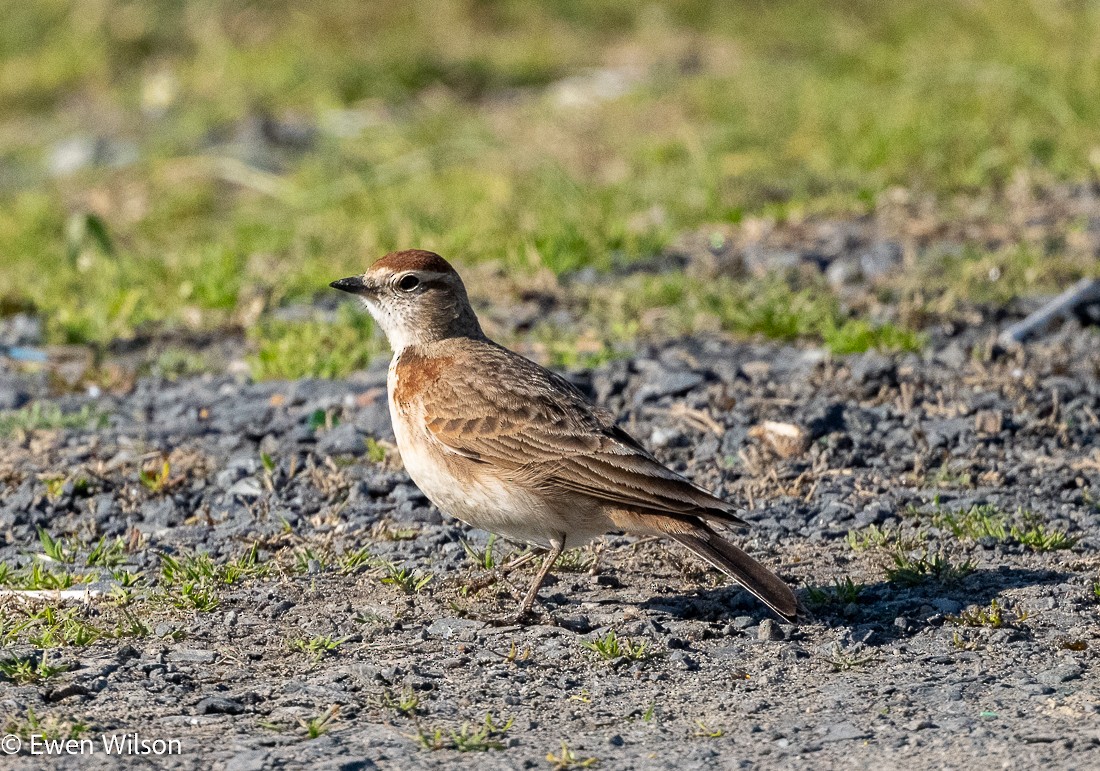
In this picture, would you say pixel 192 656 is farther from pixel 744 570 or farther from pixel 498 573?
pixel 744 570

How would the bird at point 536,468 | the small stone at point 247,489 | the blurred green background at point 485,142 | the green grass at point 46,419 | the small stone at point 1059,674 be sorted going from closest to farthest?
1. the small stone at point 1059,674
2. the bird at point 536,468
3. the small stone at point 247,489
4. the green grass at point 46,419
5. the blurred green background at point 485,142

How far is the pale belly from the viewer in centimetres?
571

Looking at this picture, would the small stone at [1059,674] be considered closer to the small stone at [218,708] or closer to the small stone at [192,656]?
the small stone at [218,708]

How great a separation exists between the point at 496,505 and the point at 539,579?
1.05ft

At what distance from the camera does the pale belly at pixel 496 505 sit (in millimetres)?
5707

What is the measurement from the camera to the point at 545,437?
5.81 metres

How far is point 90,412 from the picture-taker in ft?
26.2

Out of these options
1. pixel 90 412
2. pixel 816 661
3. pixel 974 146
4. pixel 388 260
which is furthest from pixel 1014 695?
pixel 974 146

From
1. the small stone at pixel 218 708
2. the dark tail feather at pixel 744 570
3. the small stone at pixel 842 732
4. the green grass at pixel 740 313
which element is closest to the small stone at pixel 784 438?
the green grass at pixel 740 313

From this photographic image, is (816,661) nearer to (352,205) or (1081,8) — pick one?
(352,205)

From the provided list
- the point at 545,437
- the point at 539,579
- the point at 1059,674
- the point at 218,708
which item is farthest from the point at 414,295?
the point at 1059,674

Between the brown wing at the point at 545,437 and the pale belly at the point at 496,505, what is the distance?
6 centimetres

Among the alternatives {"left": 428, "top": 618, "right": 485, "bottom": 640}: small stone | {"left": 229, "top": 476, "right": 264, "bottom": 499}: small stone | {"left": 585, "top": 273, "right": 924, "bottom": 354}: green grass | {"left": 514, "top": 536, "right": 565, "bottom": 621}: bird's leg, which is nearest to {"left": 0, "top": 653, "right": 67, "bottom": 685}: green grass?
{"left": 428, "top": 618, "right": 485, "bottom": 640}: small stone

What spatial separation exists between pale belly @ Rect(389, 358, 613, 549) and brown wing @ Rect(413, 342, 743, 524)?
63 mm
